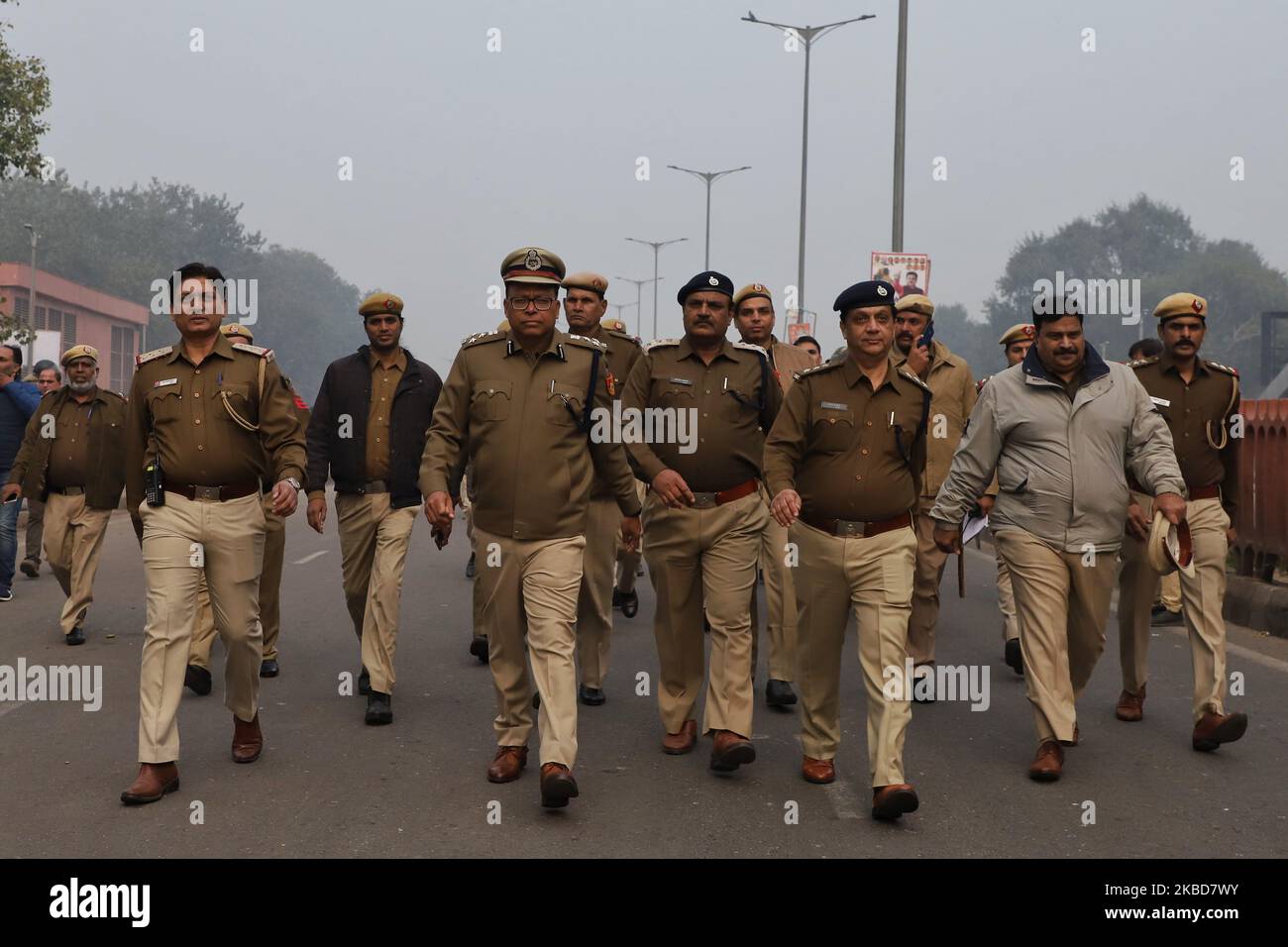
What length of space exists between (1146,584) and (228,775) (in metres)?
4.42

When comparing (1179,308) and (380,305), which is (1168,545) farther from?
(380,305)

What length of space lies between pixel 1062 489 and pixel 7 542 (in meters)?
8.95

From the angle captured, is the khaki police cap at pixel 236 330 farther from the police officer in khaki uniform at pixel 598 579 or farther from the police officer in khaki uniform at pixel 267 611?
the police officer in khaki uniform at pixel 598 579

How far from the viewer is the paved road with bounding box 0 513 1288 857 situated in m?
5.44

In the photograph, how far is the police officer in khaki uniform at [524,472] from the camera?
613 cm

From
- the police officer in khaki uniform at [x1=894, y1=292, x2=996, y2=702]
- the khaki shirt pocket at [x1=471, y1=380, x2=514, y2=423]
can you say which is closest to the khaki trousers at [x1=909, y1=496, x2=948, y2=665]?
the police officer in khaki uniform at [x1=894, y1=292, x2=996, y2=702]

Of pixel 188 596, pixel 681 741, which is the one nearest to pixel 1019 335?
pixel 681 741

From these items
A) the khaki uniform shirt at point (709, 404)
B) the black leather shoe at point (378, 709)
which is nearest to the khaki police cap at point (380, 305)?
the khaki uniform shirt at point (709, 404)

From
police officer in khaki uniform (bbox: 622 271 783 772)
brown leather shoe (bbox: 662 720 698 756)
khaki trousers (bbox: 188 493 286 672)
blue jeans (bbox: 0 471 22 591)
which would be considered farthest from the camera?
blue jeans (bbox: 0 471 22 591)

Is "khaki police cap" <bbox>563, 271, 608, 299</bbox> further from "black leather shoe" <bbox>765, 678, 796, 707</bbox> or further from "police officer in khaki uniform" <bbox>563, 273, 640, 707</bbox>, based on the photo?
"black leather shoe" <bbox>765, 678, 796, 707</bbox>

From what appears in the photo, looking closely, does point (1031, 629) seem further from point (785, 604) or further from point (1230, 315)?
point (1230, 315)

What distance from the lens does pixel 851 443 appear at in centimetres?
623

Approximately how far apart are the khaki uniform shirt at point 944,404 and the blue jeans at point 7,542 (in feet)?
24.1
